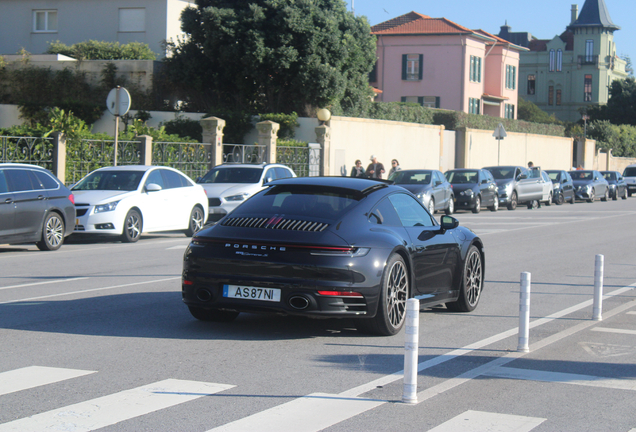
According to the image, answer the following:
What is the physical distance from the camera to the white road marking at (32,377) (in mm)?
5723

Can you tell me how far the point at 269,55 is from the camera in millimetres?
32094

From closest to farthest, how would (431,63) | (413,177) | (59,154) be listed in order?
(59,154)
(413,177)
(431,63)

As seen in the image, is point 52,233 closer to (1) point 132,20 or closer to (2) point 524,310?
(2) point 524,310

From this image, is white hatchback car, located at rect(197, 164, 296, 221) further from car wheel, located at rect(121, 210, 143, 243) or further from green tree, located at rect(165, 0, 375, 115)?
green tree, located at rect(165, 0, 375, 115)

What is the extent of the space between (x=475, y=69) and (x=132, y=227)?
54390 mm

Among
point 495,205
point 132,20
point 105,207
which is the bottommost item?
point 495,205

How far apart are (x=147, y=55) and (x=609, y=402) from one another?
37.6m

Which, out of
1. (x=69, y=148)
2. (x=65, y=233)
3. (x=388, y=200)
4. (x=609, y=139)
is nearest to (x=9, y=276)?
(x=65, y=233)

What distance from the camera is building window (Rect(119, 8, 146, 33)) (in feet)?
150

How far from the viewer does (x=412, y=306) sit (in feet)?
17.2

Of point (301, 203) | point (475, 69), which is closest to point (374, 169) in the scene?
point (301, 203)

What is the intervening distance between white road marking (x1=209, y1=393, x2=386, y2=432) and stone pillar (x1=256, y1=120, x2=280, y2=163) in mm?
24637

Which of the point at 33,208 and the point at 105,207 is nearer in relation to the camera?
the point at 33,208

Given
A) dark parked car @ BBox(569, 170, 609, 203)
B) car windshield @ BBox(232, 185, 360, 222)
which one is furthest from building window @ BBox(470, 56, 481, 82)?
car windshield @ BBox(232, 185, 360, 222)
